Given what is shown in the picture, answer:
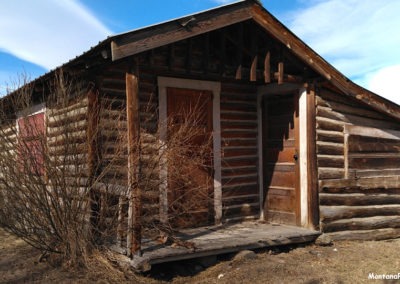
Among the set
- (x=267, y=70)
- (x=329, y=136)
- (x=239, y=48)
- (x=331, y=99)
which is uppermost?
(x=239, y=48)

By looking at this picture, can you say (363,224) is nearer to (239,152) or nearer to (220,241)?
(239,152)

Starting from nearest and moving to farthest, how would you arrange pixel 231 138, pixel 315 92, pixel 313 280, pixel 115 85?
pixel 313 280 < pixel 115 85 < pixel 315 92 < pixel 231 138

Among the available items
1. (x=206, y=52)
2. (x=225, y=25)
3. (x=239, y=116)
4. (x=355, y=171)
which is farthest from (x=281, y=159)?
(x=225, y=25)

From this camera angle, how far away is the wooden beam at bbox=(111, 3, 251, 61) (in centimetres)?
552

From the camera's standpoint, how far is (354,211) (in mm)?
8055

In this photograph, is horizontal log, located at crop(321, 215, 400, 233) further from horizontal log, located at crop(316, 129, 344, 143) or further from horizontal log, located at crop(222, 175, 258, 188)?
horizontal log, located at crop(222, 175, 258, 188)

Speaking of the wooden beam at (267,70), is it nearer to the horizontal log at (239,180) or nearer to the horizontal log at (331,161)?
the horizontal log at (331,161)

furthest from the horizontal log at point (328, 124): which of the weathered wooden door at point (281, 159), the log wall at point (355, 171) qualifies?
the weathered wooden door at point (281, 159)

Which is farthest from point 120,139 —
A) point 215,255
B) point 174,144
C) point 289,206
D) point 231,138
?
point 289,206

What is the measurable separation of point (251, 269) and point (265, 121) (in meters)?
3.52

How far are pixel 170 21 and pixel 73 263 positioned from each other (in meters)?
3.57

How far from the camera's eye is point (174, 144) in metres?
5.94

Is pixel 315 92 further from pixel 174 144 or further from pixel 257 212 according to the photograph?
pixel 174 144

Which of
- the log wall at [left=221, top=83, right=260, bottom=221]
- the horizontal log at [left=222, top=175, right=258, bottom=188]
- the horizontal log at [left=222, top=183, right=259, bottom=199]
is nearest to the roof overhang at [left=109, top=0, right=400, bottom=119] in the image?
the log wall at [left=221, top=83, right=260, bottom=221]
